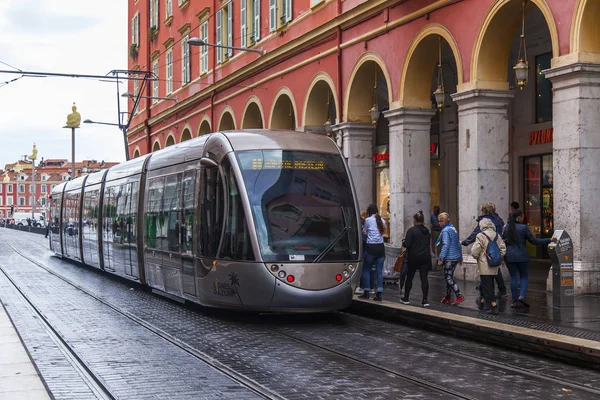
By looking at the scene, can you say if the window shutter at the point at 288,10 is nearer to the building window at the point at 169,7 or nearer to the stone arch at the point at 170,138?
the stone arch at the point at 170,138

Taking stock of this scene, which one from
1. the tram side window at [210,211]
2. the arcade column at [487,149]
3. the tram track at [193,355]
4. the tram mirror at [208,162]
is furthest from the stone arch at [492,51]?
the tram track at [193,355]

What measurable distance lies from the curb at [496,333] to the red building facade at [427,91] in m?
3.47

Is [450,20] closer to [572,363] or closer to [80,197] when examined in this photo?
[572,363]

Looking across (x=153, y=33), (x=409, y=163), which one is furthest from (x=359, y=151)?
(x=153, y=33)

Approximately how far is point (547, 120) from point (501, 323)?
42.0 feet

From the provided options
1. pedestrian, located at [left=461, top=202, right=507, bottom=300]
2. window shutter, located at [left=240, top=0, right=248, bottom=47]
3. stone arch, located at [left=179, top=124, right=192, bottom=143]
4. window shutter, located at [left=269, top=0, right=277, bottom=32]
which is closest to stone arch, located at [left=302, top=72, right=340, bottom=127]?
window shutter, located at [left=269, top=0, right=277, bottom=32]

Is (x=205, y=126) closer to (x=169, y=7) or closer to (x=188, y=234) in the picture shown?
(x=169, y=7)

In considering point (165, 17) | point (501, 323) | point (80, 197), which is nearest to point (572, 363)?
point (501, 323)

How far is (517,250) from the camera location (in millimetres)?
14938

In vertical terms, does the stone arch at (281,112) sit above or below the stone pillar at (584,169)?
above

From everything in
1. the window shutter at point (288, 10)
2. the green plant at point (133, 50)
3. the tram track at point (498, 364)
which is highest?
the green plant at point (133, 50)

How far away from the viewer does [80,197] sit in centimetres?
2936

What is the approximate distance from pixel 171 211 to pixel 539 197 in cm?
1169

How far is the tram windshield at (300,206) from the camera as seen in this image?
552 inches
